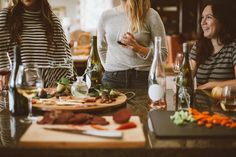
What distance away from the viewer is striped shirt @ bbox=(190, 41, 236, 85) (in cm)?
216

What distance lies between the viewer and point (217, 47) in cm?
225

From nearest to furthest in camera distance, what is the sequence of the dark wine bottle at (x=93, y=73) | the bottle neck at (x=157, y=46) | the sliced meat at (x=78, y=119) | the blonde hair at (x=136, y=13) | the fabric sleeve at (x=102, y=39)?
the sliced meat at (x=78, y=119)
the bottle neck at (x=157, y=46)
the dark wine bottle at (x=93, y=73)
the blonde hair at (x=136, y=13)
the fabric sleeve at (x=102, y=39)

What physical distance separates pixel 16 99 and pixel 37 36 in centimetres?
89

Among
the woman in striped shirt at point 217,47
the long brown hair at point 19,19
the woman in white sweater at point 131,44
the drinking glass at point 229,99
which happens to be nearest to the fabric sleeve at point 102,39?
the woman in white sweater at point 131,44

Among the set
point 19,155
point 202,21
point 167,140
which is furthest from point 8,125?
point 202,21

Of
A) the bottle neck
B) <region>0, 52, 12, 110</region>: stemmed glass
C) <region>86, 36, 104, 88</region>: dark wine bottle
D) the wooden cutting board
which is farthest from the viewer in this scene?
<region>86, 36, 104, 88</region>: dark wine bottle

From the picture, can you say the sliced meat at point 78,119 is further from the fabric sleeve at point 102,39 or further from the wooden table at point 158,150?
the fabric sleeve at point 102,39

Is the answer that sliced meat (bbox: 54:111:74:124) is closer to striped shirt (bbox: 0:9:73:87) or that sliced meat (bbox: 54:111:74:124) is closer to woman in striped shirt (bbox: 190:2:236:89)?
striped shirt (bbox: 0:9:73:87)

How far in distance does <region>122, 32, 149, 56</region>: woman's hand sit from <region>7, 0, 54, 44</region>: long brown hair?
458mm

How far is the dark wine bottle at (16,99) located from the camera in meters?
1.39

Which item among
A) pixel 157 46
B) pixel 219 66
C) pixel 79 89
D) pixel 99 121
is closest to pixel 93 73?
pixel 79 89

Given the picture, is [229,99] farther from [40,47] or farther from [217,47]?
[40,47]

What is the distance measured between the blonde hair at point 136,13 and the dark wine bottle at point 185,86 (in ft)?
2.06

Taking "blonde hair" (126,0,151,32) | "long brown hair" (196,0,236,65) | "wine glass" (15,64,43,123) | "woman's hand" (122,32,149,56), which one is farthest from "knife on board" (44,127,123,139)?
"long brown hair" (196,0,236,65)
